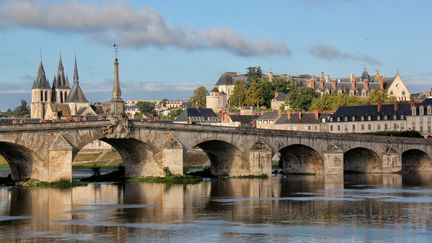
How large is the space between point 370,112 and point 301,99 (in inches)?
1444

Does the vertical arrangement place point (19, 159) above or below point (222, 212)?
above

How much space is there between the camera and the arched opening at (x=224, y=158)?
280ft

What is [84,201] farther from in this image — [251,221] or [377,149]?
[377,149]

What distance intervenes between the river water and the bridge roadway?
3232mm

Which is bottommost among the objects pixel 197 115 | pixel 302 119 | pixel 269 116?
pixel 302 119

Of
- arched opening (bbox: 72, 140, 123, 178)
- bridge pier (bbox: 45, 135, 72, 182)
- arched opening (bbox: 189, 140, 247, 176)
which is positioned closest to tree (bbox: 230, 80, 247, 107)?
arched opening (bbox: 72, 140, 123, 178)

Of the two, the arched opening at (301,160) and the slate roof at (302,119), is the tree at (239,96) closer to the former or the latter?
the slate roof at (302,119)

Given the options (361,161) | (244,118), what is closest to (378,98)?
(244,118)

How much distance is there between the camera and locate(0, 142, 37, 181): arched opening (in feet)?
233

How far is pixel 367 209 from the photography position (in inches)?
2189

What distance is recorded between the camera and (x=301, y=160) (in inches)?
3696

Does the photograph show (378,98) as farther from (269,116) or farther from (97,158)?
(97,158)

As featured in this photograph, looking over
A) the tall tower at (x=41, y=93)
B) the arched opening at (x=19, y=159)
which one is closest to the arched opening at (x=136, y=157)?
the arched opening at (x=19, y=159)

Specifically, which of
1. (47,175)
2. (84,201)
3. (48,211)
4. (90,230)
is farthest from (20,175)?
(90,230)
